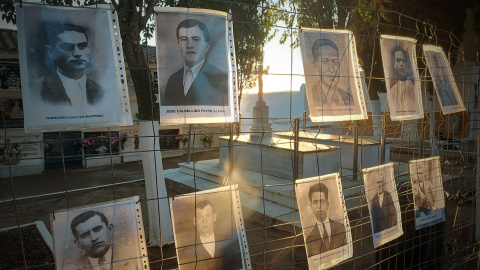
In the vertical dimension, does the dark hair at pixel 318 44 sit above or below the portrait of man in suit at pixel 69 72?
above

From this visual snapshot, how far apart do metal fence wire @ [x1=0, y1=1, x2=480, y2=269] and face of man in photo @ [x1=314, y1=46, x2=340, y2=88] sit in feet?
0.69

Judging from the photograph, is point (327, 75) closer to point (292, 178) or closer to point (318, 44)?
point (318, 44)

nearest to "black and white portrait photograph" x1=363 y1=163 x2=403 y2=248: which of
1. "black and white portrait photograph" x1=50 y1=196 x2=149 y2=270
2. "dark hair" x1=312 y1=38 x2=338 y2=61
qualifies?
"dark hair" x1=312 y1=38 x2=338 y2=61

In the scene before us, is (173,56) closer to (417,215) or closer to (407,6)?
(417,215)

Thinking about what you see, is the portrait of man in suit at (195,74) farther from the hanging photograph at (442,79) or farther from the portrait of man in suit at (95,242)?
the hanging photograph at (442,79)

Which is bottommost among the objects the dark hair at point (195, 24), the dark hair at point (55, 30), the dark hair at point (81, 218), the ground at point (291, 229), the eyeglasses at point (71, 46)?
the ground at point (291, 229)

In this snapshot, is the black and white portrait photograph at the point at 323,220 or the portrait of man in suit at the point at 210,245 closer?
the portrait of man in suit at the point at 210,245

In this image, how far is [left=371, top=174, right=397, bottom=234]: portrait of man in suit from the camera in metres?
2.42

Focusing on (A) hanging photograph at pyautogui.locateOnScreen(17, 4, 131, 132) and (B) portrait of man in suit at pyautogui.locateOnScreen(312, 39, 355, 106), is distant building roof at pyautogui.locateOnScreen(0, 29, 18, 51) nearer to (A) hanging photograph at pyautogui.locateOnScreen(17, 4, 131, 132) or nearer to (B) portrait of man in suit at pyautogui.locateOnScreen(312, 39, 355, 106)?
(A) hanging photograph at pyautogui.locateOnScreen(17, 4, 131, 132)

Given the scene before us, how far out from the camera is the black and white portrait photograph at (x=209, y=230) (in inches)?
68.8

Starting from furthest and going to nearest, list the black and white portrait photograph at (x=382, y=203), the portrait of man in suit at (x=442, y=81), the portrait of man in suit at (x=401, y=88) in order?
the portrait of man in suit at (x=442, y=81), the portrait of man in suit at (x=401, y=88), the black and white portrait photograph at (x=382, y=203)

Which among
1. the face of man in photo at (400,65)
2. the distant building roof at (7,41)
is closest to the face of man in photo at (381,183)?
the face of man in photo at (400,65)

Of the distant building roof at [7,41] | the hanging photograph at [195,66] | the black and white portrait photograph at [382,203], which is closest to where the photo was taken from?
the hanging photograph at [195,66]

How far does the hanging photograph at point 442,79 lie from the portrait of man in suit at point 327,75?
1120mm
